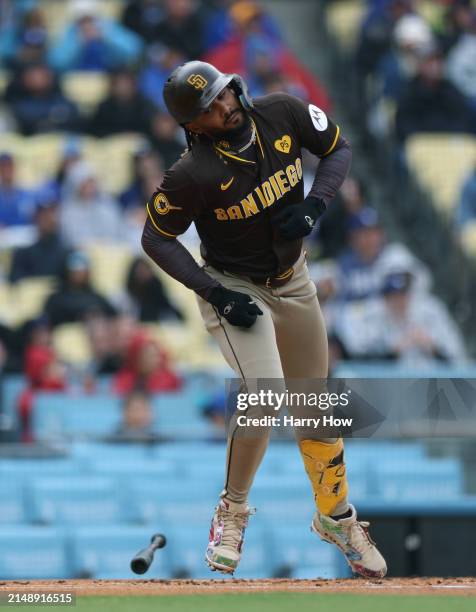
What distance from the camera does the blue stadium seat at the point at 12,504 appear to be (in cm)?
805

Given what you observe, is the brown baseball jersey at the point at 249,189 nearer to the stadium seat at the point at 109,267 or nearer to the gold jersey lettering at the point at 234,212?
the gold jersey lettering at the point at 234,212

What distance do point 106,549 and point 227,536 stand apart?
1874 millimetres

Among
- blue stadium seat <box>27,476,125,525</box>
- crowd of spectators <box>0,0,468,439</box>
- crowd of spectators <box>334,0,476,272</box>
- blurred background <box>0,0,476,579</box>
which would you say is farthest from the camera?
crowd of spectators <box>334,0,476,272</box>

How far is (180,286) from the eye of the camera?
1120 centimetres

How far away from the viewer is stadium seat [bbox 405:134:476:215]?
1210cm

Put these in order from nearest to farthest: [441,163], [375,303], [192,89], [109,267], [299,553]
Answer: [192,89], [299,553], [375,303], [109,267], [441,163]

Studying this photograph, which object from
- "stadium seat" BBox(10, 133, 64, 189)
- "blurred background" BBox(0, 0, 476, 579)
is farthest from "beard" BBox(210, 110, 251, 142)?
"stadium seat" BBox(10, 133, 64, 189)

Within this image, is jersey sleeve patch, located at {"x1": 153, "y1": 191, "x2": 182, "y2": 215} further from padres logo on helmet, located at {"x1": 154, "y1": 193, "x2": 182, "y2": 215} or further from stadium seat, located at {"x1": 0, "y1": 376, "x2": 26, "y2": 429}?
stadium seat, located at {"x1": 0, "y1": 376, "x2": 26, "y2": 429}

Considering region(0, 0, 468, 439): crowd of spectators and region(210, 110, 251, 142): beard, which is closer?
region(210, 110, 251, 142): beard

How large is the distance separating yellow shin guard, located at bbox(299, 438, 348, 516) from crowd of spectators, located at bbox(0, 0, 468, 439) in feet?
12.4

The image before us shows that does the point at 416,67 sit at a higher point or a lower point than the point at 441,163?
higher

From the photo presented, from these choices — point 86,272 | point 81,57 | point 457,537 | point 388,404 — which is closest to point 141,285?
point 86,272

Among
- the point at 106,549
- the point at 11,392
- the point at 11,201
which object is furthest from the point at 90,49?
the point at 106,549

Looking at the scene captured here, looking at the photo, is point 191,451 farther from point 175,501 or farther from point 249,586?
point 249,586
